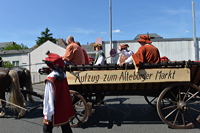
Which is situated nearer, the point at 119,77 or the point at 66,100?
the point at 66,100

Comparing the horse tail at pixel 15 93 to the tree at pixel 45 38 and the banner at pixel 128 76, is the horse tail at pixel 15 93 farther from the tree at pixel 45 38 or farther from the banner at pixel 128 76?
the tree at pixel 45 38

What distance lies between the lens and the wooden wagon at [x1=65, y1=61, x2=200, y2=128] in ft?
11.5

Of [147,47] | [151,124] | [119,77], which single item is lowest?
[151,124]

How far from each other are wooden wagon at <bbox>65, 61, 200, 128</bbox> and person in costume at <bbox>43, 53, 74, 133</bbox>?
1.05 m

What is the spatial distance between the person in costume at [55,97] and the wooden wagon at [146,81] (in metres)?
1.05

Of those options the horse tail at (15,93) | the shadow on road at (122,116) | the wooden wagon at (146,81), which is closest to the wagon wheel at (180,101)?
the wooden wagon at (146,81)

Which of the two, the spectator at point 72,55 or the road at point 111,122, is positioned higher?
the spectator at point 72,55

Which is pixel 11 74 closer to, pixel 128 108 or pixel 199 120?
pixel 128 108

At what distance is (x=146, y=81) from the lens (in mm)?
3520

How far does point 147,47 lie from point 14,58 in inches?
1674

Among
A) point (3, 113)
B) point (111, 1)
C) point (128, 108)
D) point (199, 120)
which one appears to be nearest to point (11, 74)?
point (3, 113)

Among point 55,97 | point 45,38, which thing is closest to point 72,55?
point 55,97

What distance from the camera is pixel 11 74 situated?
4.63 meters

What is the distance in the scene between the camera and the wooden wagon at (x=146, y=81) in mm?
3502
